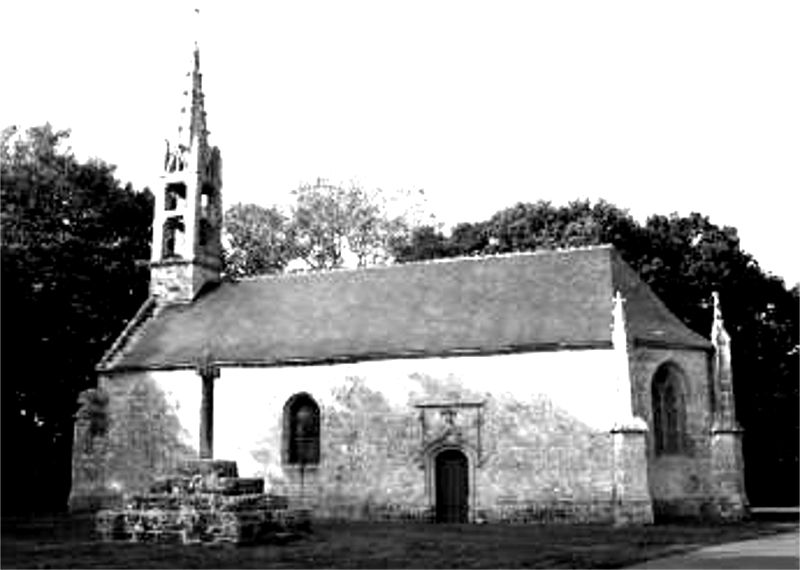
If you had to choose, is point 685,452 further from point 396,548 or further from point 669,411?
point 396,548

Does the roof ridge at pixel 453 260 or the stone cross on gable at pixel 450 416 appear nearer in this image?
the stone cross on gable at pixel 450 416

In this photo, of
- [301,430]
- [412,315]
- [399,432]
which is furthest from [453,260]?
Result: [301,430]

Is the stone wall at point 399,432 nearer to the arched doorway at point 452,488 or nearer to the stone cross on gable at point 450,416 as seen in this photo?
the stone cross on gable at point 450,416

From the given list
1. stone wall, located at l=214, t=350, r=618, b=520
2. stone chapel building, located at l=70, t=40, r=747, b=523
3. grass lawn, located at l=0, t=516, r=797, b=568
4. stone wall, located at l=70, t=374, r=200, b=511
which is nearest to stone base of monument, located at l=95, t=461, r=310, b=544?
grass lawn, located at l=0, t=516, r=797, b=568

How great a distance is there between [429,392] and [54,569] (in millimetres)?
16445

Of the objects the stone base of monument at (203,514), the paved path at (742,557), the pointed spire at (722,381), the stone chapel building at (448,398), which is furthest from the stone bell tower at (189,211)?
the paved path at (742,557)

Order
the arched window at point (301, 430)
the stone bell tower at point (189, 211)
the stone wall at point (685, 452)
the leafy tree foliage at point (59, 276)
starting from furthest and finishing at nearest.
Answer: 1. the leafy tree foliage at point (59, 276)
2. the stone bell tower at point (189, 211)
3. the arched window at point (301, 430)
4. the stone wall at point (685, 452)

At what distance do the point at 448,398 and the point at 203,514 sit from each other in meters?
11.3

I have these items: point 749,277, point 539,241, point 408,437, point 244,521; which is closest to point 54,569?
point 244,521

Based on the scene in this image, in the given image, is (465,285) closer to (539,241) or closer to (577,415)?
(577,415)

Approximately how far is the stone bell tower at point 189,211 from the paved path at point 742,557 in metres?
22.8

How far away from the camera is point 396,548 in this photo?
17.2 m

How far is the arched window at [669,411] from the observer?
28672 mm

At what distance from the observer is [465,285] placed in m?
31.9
